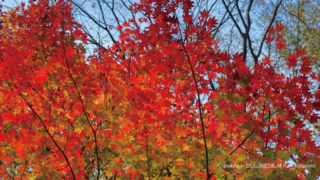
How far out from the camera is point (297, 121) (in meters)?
2.80

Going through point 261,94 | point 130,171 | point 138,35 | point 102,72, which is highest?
point 138,35

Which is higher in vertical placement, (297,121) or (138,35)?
(138,35)

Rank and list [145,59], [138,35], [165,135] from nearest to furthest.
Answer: [165,135], [145,59], [138,35]

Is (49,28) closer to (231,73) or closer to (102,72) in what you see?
(102,72)

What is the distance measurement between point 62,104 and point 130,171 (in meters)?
1.68

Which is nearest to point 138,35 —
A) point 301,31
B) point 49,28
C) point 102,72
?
point 102,72

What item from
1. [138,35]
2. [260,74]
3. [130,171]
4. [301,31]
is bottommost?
[130,171]

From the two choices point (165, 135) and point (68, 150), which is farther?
point (68, 150)

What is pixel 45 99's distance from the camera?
3.52 meters

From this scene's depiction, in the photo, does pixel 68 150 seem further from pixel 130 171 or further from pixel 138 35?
pixel 138 35

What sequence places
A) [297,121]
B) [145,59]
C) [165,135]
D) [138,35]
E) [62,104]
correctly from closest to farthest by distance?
[297,121] < [165,135] < [62,104] < [145,59] < [138,35]

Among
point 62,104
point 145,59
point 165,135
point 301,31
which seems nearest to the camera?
point 165,135

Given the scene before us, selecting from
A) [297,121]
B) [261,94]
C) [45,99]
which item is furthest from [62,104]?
[297,121]

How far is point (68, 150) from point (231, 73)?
2.79 meters
